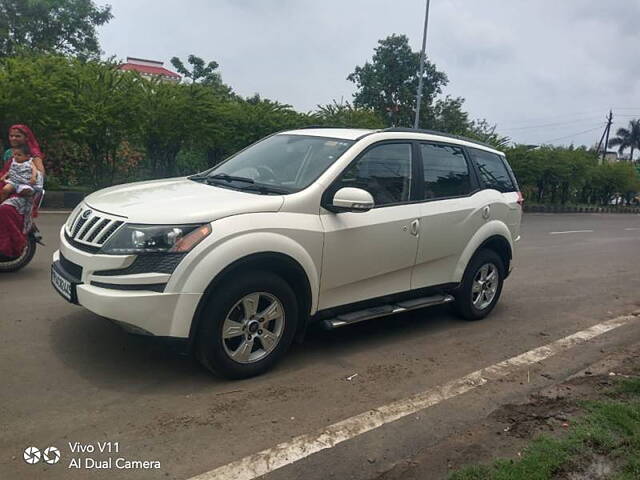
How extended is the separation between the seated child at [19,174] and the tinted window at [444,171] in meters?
4.31

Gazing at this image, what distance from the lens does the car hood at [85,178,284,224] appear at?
3797 mm

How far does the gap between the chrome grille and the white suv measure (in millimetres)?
12

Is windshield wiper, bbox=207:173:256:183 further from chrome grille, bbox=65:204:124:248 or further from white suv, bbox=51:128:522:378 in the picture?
chrome grille, bbox=65:204:124:248

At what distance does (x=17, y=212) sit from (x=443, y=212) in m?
4.56

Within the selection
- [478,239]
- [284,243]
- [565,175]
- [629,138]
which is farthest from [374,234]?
[629,138]

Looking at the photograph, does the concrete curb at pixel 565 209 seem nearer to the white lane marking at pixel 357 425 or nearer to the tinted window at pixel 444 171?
the tinted window at pixel 444 171

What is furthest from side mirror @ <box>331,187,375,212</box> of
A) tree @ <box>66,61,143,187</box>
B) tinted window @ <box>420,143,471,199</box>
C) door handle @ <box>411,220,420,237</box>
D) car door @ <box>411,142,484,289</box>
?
tree @ <box>66,61,143,187</box>

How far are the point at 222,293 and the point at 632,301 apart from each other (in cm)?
632

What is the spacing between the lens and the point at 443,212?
536 centimetres

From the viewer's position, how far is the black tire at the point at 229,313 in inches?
150

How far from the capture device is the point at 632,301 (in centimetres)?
779

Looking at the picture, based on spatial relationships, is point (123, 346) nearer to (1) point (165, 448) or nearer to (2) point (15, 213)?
(1) point (165, 448)

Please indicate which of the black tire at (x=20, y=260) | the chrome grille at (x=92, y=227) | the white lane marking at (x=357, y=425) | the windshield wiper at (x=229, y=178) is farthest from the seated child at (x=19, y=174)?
the white lane marking at (x=357, y=425)

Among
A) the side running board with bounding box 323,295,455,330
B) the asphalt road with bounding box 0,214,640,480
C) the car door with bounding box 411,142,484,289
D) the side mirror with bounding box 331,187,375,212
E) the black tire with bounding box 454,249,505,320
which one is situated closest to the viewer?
the asphalt road with bounding box 0,214,640,480
